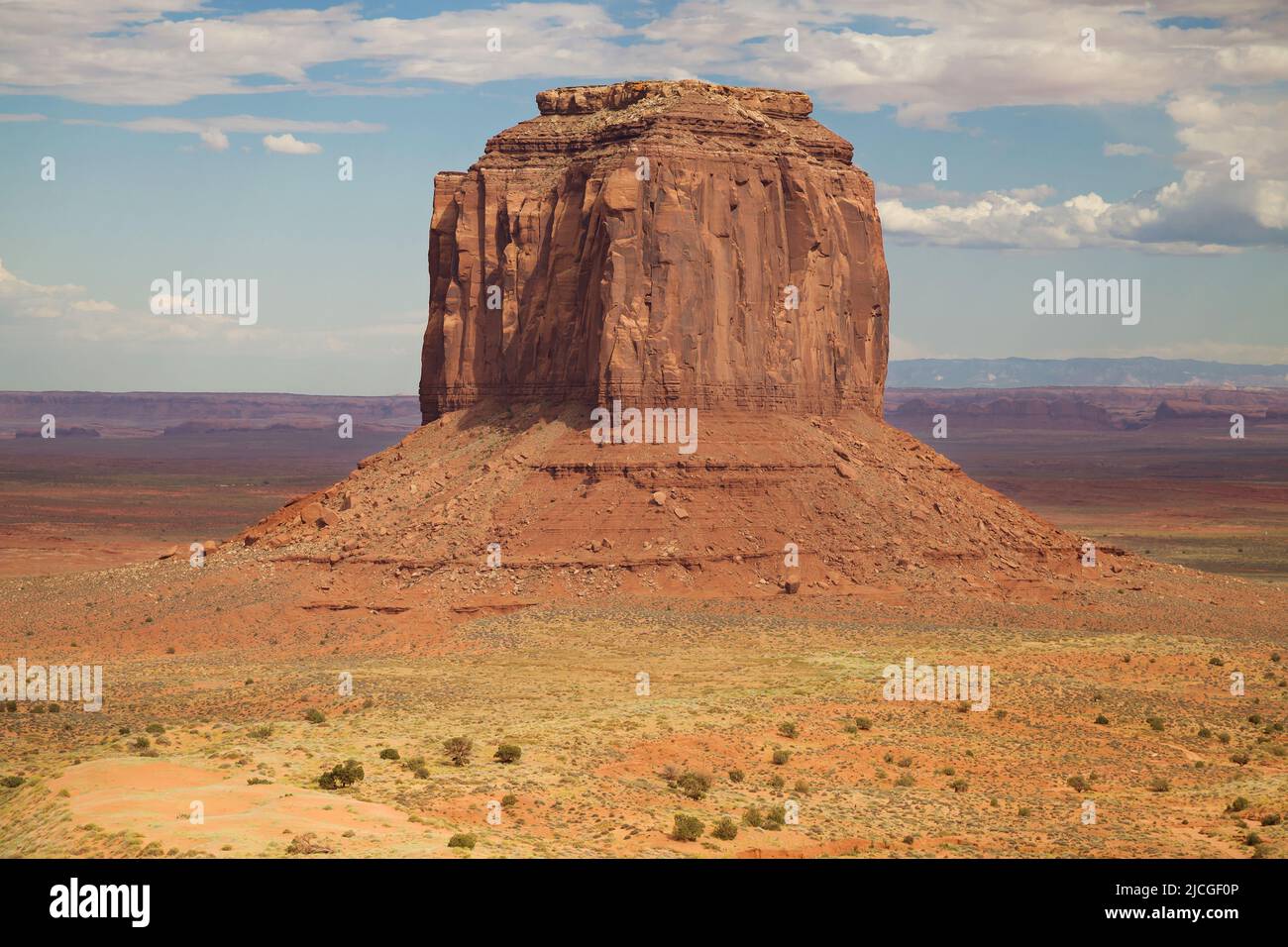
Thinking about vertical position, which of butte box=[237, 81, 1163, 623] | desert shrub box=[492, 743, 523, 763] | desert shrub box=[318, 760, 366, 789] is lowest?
desert shrub box=[492, 743, 523, 763]

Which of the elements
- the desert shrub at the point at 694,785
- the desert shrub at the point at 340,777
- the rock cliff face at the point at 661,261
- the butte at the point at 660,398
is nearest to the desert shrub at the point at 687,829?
the desert shrub at the point at 694,785

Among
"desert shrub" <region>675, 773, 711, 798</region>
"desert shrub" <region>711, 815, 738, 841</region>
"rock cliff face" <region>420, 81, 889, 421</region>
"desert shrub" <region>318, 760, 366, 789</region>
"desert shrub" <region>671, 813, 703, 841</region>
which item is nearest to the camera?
"desert shrub" <region>671, 813, 703, 841</region>

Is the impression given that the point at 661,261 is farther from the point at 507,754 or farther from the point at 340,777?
the point at 340,777

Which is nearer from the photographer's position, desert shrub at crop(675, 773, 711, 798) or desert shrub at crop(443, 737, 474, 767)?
desert shrub at crop(675, 773, 711, 798)

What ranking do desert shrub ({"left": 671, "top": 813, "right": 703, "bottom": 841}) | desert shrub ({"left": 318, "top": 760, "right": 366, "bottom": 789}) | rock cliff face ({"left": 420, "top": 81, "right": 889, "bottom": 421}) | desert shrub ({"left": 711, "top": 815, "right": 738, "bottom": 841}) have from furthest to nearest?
1. rock cliff face ({"left": 420, "top": 81, "right": 889, "bottom": 421})
2. desert shrub ({"left": 318, "top": 760, "right": 366, "bottom": 789})
3. desert shrub ({"left": 711, "top": 815, "right": 738, "bottom": 841})
4. desert shrub ({"left": 671, "top": 813, "right": 703, "bottom": 841})

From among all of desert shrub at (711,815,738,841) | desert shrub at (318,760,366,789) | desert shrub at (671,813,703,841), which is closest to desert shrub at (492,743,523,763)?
desert shrub at (318,760,366,789)

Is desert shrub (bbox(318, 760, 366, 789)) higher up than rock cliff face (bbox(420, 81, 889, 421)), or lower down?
lower down

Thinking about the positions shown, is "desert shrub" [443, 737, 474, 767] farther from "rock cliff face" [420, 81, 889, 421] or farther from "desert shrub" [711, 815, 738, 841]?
"rock cliff face" [420, 81, 889, 421]

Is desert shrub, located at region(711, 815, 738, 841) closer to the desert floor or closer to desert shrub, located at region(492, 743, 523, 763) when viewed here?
the desert floor
